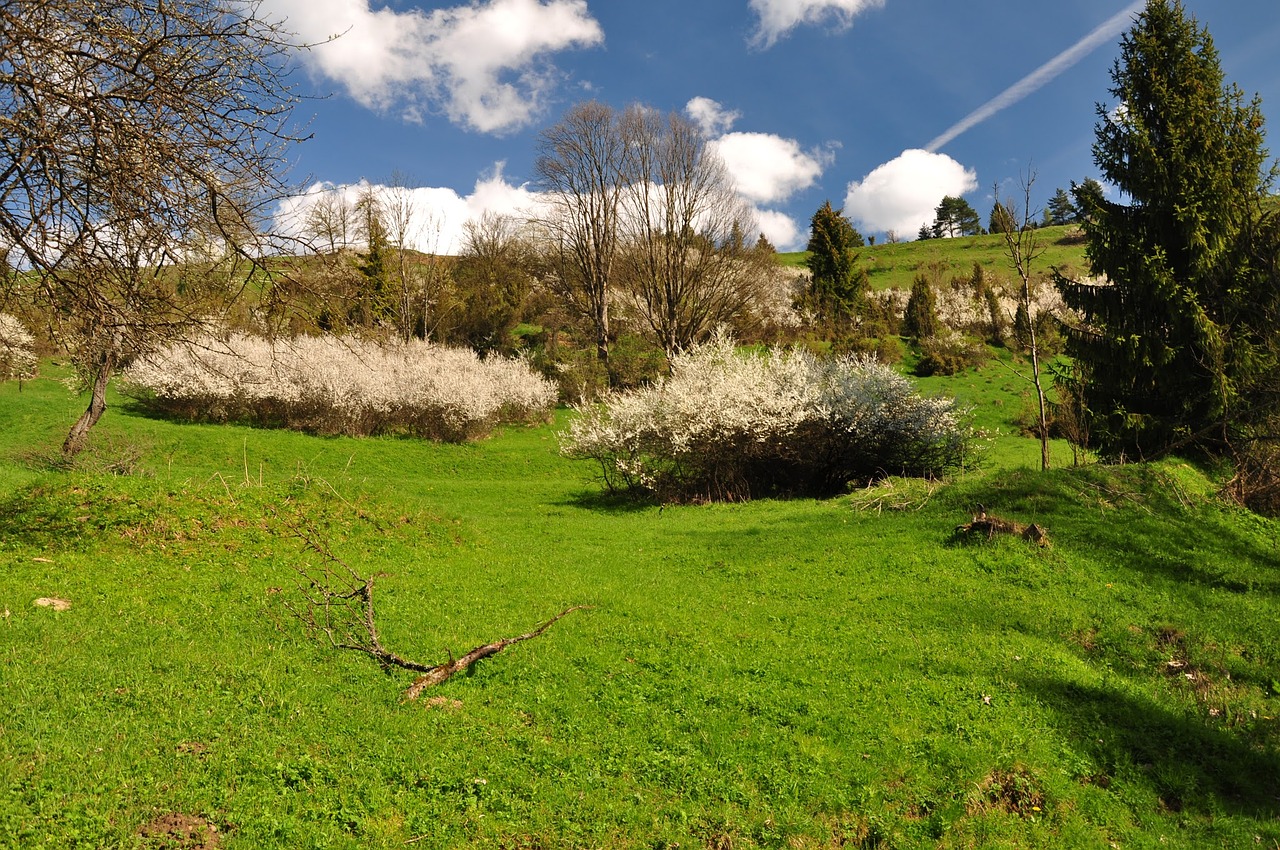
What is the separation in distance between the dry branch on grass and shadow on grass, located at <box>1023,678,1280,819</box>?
18.2ft

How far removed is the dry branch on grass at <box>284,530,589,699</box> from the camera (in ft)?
21.8

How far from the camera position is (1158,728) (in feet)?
21.3

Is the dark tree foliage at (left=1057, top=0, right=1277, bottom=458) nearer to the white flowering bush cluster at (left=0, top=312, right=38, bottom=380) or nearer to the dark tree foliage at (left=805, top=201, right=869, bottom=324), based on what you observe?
the white flowering bush cluster at (left=0, top=312, right=38, bottom=380)

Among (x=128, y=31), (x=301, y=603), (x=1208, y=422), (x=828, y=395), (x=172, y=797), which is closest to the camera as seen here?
(x=172, y=797)

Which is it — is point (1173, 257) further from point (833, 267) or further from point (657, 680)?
point (833, 267)

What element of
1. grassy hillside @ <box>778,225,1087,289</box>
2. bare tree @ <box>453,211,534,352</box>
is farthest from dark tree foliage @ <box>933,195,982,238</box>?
bare tree @ <box>453,211,534,352</box>

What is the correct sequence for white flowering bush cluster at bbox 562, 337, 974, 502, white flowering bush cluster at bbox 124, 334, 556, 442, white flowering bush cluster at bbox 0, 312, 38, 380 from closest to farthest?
white flowering bush cluster at bbox 0, 312, 38, 380
white flowering bush cluster at bbox 562, 337, 974, 502
white flowering bush cluster at bbox 124, 334, 556, 442

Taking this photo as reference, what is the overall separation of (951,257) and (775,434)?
56254 mm

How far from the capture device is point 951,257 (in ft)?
215

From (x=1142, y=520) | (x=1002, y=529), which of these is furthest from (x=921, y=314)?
(x=1002, y=529)

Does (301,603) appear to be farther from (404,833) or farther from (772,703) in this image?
(772,703)

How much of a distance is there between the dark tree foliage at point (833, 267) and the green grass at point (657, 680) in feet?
117

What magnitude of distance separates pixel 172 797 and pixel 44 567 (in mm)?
5866

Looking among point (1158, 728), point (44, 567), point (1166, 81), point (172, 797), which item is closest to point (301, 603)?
point (44, 567)
